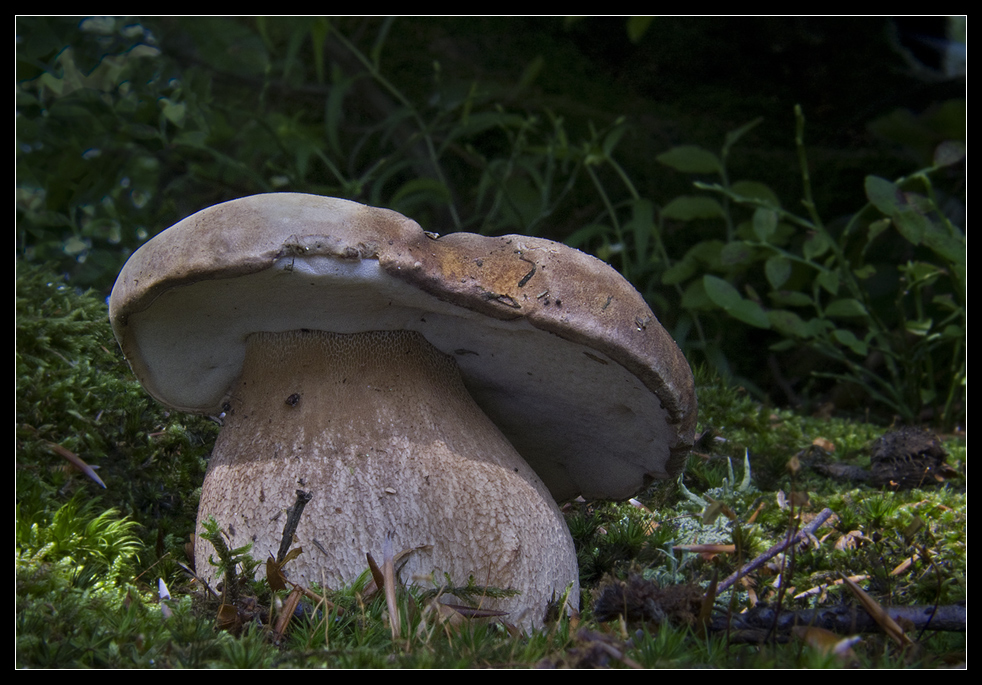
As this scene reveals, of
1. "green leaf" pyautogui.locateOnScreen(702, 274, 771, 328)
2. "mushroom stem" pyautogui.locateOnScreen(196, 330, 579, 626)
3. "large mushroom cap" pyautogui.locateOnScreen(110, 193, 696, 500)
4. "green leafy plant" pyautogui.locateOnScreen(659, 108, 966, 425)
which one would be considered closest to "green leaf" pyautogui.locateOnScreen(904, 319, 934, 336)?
"green leafy plant" pyautogui.locateOnScreen(659, 108, 966, 425)

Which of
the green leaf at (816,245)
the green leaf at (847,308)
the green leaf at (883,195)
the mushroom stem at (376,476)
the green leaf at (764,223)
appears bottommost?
the mushroom stem at (376,476)

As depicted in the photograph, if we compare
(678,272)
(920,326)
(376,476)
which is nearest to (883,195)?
(920,326)

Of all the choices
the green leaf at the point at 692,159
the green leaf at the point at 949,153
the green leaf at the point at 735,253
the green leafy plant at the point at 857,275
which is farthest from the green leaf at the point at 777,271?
the green leaf at the point at 949,153

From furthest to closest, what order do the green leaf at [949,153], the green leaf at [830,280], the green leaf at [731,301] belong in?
the green leaf at [949,153]
the green leaf at [830,280]
the green leaf at [731,301]

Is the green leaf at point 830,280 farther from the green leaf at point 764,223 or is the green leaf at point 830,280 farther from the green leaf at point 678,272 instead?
the green leaf at point 678,272

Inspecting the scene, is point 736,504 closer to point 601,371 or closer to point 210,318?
point 601,371

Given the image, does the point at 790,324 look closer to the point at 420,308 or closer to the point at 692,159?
the point at 692,159
